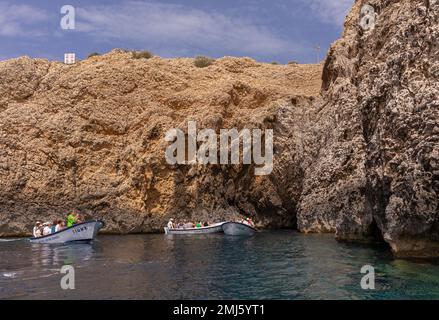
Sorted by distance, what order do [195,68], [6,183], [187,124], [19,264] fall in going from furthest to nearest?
[195,68] → [187,124] → [6,183] → [19,264]

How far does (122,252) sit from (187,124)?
19276 millimetres

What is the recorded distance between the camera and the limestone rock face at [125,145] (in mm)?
39125

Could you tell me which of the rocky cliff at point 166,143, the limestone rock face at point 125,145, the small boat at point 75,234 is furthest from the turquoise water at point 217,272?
the limestone rock face at point 125,145

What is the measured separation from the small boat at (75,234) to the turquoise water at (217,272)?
233 centimetres

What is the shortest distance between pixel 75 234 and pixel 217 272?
49.5 ft

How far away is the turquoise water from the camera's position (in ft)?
45.1

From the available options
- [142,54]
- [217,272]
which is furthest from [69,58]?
[217,272]

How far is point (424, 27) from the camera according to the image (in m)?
19.0

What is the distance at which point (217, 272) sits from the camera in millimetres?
17500

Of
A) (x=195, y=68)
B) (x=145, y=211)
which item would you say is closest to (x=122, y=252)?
(x=145, y=211)

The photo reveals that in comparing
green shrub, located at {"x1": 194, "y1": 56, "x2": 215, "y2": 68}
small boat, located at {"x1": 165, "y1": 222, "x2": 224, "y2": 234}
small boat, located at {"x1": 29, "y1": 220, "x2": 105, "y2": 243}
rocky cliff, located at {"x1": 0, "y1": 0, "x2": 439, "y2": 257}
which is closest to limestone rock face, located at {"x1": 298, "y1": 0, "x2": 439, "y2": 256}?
rocky cliff, located at {"x1": 0, "y1": 0, "x2": 439, "y2": 257}

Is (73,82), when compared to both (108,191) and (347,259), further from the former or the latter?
(347,259)

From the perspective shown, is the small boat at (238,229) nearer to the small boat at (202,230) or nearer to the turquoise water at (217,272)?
the small boat at (202,230)

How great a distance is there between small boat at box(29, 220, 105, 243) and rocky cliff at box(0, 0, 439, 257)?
8.95 m
